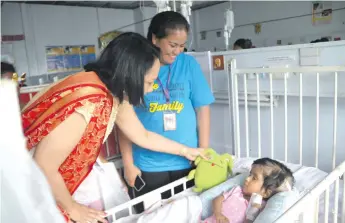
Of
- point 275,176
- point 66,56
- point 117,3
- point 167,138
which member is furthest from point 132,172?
point 117,3

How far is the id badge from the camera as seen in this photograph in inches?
59.1

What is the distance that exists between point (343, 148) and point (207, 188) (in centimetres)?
107

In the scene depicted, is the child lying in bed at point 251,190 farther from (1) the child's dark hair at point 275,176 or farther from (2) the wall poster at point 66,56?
(2) the wall poster at point 66,56

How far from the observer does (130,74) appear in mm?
1027

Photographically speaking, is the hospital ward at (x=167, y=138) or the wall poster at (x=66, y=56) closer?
the hospital ward at (x=167, y=138)

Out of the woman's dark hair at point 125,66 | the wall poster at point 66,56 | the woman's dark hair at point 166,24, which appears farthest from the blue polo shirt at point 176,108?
the wall poster at point 66,56

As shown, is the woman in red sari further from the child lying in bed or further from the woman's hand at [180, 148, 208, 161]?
the child lying in bed

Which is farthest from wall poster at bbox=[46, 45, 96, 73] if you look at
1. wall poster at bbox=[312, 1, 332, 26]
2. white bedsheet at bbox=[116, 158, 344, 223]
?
white bedsheet at bbox=[116, 158, 344, 223]

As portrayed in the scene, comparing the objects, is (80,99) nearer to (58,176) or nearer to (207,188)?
(58,176)

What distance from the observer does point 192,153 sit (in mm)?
1516

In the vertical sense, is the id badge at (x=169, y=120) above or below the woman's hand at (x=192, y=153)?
above

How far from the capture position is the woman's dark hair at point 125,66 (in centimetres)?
102

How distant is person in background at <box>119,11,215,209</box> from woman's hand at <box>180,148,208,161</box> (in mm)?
68

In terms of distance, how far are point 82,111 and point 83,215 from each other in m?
0.41
